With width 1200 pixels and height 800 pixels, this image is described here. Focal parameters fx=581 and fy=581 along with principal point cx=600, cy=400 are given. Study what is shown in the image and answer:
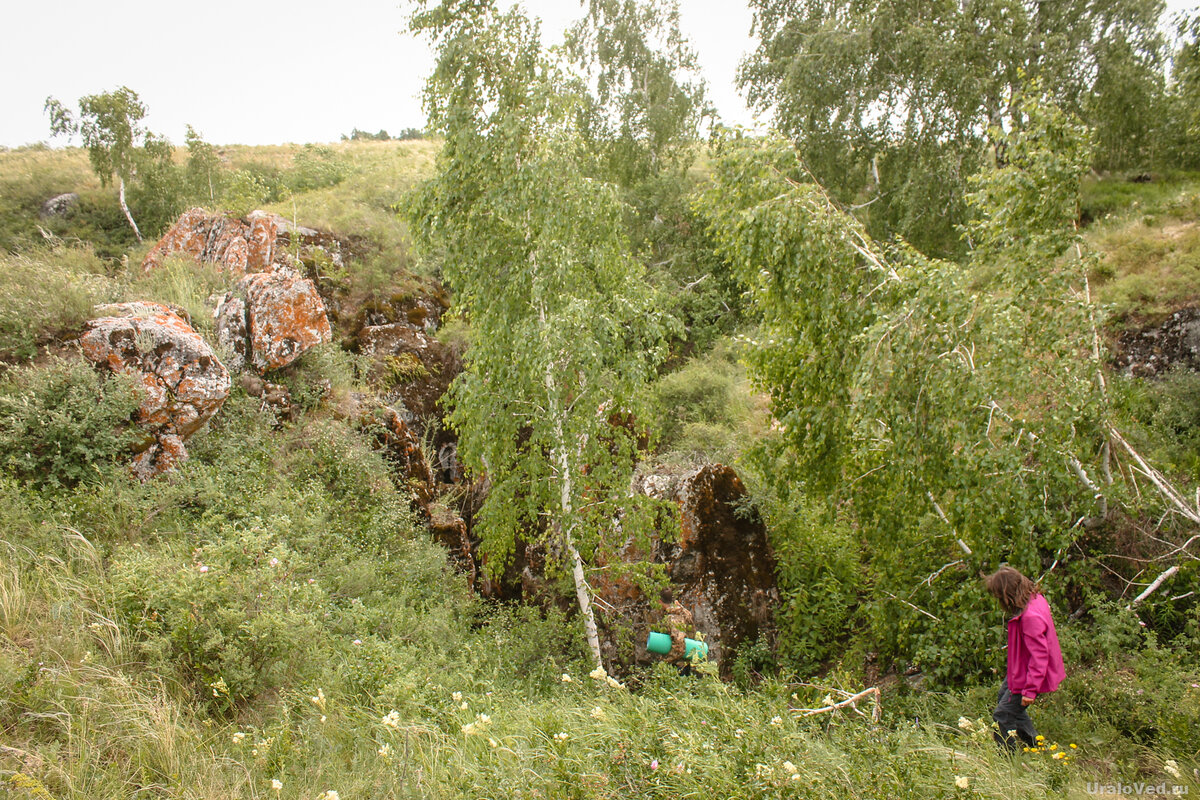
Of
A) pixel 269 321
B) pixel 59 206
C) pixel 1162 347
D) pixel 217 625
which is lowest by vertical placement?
pixel 217 625

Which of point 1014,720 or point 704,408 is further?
point 704,408

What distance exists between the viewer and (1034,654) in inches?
153

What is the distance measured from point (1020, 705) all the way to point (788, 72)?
1283 centimetres

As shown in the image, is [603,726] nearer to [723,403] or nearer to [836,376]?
[836,376]

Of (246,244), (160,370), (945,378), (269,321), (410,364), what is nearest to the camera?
(945,378)

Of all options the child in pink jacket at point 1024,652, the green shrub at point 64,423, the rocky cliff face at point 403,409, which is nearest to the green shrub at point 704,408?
the rocky cliff face at point 403,409

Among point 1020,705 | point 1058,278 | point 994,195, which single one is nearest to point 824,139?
point 994,195

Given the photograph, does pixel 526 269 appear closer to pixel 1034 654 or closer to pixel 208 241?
pixel 1034 654

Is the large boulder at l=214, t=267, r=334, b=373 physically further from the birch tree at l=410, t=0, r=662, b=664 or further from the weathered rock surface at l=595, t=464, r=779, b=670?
the weathered rock surface at l=595, t=464, r=779, b=670

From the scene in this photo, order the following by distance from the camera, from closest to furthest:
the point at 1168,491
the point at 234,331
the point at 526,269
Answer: the point at 1168,491 < the point at 526,269 < the point at 234,331

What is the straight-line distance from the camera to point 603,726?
3.45 metres

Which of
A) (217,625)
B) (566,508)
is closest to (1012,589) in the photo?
(566,508)

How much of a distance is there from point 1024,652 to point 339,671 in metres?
4.79

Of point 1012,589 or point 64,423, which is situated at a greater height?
point 64,423
